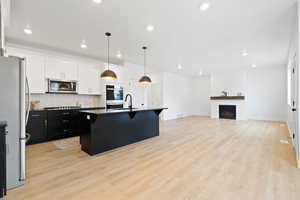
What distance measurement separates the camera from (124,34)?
144 inches

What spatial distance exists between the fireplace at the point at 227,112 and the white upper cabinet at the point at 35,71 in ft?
28.8

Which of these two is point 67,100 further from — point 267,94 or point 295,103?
point 267,94

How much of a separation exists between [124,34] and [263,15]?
2971mm

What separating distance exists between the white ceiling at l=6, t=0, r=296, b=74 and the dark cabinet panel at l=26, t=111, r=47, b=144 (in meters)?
2.06

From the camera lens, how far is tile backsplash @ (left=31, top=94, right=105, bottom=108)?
4457mm

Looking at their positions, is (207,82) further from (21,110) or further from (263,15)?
(21,110)

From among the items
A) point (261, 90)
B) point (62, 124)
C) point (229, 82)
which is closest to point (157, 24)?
point (62, 124)

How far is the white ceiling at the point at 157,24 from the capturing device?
2490 millimetres

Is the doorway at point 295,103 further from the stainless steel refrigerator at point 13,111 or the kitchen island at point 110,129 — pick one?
the stainless steel refrigerator at point 13,111

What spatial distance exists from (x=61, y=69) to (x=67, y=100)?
42.8 inches

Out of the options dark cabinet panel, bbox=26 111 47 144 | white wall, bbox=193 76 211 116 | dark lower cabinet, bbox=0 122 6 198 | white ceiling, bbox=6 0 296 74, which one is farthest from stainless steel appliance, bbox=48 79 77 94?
white wall, bbox=193 76 211 116

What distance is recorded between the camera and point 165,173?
7.70ft

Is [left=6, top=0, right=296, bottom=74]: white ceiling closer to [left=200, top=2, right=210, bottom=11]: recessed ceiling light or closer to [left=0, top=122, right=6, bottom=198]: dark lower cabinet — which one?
[left=200, top=2, right=210, bottom=11]: recessed ceiling light

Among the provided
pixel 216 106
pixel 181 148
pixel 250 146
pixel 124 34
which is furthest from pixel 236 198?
pixel 216 106
